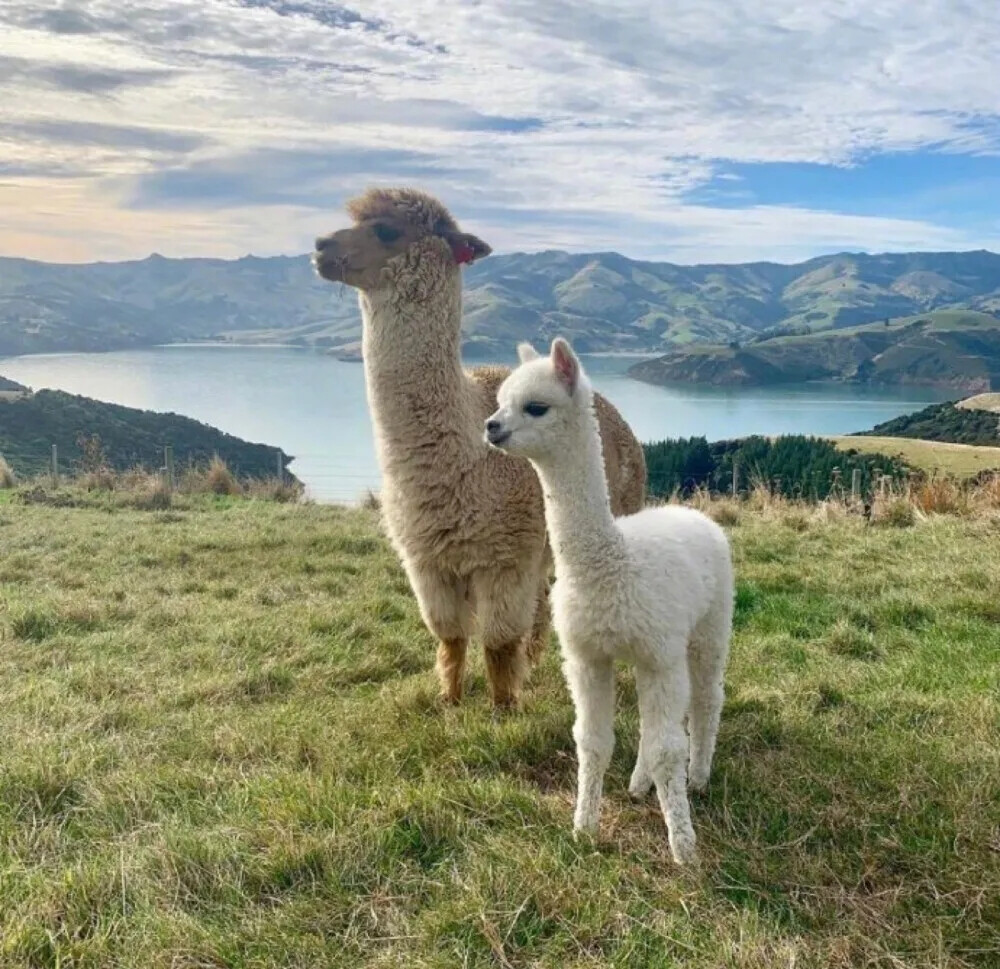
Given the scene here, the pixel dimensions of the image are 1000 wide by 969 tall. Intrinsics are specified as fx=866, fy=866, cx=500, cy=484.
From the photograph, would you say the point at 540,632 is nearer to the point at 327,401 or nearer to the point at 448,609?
the point at 448,609

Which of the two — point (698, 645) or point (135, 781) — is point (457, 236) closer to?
point (698, 645)

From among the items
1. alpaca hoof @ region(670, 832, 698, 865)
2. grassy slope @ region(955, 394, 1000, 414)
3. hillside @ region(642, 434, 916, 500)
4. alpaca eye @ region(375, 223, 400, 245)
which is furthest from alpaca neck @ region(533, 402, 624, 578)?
grassy slope @ region(955, 394, 1000, 414)

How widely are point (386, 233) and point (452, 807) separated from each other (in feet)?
9.94

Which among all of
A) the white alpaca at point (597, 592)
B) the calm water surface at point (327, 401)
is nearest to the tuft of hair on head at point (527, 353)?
the white alpaca at point (597, 592)

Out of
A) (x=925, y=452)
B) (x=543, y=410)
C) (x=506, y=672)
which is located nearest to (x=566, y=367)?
(x=543, y=410)

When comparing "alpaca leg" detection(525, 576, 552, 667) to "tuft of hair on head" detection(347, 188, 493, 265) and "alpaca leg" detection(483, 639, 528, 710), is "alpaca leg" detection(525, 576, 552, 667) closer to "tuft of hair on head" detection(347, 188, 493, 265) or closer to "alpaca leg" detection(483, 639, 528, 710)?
"alpaca leg" detection(483, 639, 528, 710)

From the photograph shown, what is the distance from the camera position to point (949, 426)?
144 ft

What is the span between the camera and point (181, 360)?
9600 cm

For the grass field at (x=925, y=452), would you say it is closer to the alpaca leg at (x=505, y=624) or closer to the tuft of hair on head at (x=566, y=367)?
the alpaca leg at (x=505, y=624)

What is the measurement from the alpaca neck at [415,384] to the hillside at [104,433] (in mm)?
21097

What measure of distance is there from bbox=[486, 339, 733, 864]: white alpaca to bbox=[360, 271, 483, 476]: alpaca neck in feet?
4.84

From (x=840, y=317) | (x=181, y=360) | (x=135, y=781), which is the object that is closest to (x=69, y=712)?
(x=135, y=781)

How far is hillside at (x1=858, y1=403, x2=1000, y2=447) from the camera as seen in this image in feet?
130

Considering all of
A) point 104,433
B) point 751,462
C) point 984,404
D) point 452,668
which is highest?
point 452,668
